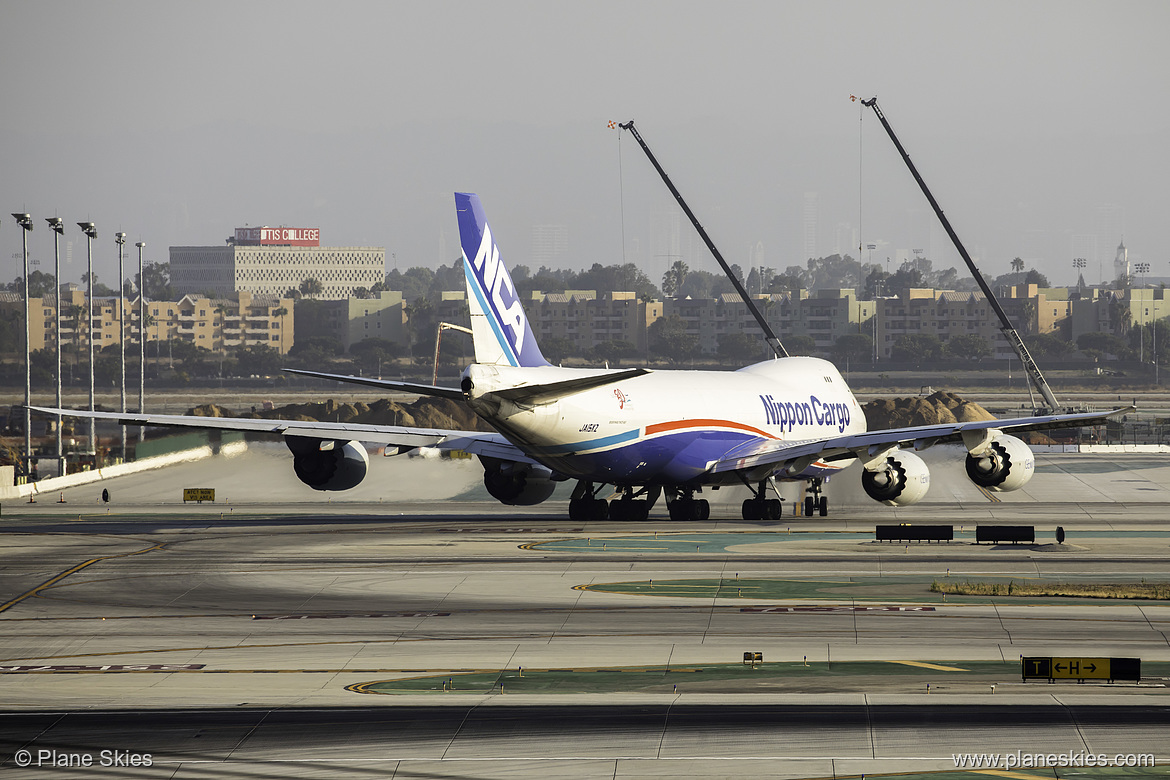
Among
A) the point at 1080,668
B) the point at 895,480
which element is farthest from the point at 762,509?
the point at 1080,668

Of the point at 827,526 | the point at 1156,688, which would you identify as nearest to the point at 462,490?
the point at 827,526

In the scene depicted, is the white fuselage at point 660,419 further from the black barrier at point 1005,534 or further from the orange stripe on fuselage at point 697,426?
the black barrier at point 1005,534

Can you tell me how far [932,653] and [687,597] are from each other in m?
8.17

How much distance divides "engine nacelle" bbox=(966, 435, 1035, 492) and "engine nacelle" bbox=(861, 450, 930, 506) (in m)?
3.10

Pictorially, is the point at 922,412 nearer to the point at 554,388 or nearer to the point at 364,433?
the point at 364,433

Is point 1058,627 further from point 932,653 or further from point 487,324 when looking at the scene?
point 487,324

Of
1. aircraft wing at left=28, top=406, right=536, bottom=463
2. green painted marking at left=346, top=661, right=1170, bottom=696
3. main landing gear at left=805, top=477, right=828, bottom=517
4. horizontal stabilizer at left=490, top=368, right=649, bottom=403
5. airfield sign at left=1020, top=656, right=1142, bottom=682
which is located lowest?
main landing gear at left=805, top=477, right=828, bottom=517

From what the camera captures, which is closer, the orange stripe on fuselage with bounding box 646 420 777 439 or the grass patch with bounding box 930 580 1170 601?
the grass patch with bounding box 930 580 1170 601

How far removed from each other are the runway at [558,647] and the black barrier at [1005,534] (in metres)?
0.90

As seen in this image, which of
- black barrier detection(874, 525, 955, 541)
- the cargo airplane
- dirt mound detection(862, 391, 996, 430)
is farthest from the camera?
dirt mound detection(862, 391, 996, 430)

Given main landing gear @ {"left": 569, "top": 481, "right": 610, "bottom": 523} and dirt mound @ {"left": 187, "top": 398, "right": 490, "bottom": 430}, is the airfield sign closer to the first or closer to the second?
main landing gear @ {"left": 569, "top": 481, "right": 610, "bottom": 523}

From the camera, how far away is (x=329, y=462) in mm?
48750

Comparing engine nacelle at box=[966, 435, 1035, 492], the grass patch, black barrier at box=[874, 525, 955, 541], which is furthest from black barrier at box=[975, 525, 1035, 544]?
the grass patch

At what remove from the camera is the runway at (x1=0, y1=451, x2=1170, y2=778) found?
18.5 meters
